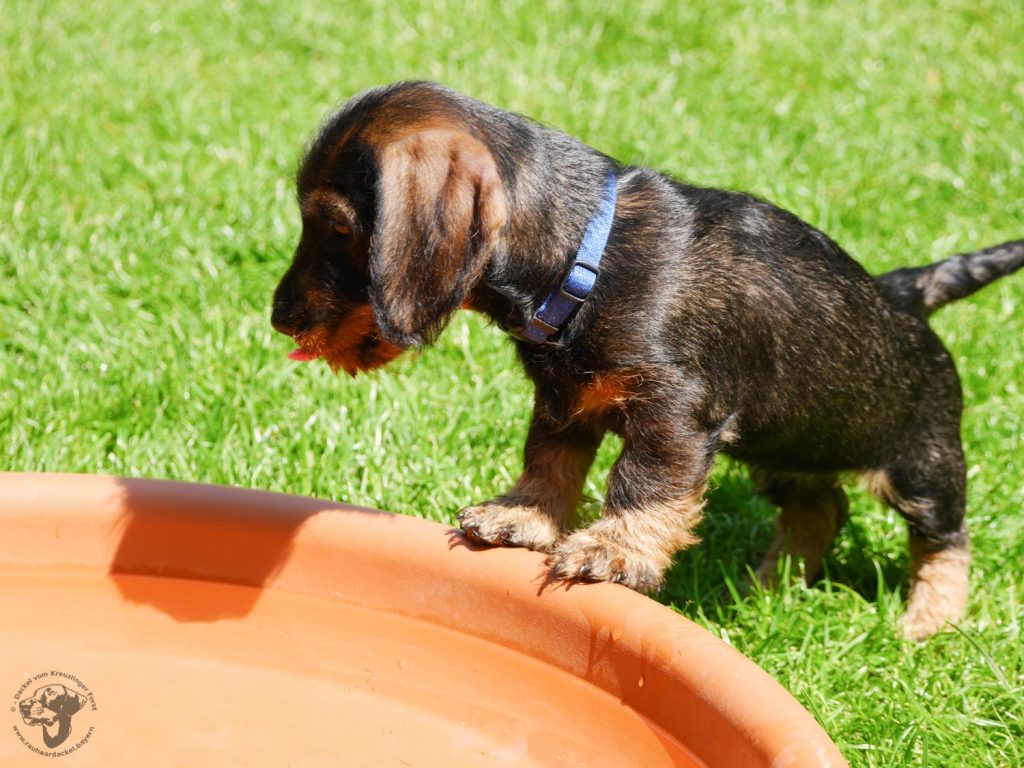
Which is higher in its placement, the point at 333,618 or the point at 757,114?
the point at 757,114

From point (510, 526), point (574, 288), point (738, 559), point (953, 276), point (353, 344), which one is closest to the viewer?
point (574, 288)

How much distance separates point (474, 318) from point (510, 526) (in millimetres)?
1721

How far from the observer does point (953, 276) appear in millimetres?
4188

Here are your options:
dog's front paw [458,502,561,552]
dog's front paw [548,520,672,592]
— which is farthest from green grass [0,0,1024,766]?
dog's front paw [458,502,561,552]

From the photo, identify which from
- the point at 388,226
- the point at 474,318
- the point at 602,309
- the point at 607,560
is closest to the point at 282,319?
the point at 388,226

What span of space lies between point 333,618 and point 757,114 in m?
4.45

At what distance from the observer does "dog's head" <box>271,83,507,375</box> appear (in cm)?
299

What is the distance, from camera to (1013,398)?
493cm

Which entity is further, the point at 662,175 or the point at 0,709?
the point at 662,175

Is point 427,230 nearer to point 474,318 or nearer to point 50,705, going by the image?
point 50,705

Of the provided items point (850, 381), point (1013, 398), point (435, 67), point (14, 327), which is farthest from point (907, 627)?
point (435, 67)

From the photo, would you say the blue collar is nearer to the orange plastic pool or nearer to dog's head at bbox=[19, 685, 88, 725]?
the orange plastic pool

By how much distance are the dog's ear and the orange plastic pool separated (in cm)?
68

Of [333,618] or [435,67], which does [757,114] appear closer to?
[435,67]
